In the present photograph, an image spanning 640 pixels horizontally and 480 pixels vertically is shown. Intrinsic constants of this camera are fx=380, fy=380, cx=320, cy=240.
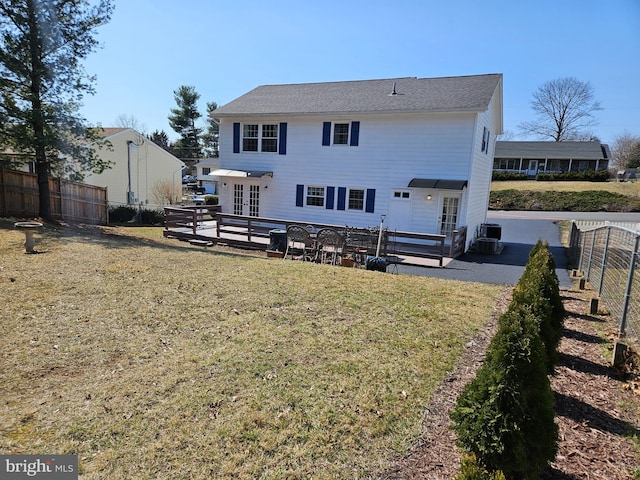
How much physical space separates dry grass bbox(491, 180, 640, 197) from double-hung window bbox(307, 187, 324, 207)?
92.3 feet

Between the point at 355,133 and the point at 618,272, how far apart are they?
1064cm

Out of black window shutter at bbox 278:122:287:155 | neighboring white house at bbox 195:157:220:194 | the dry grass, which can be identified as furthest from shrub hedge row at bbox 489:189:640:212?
neighboring white house at bbox 195:157:220:194

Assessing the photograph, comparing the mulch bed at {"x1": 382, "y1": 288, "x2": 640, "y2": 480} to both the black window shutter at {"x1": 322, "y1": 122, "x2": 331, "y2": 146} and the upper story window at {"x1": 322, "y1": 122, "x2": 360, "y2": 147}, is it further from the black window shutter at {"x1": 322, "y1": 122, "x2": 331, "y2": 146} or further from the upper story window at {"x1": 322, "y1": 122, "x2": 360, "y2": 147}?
the black window shutter at {"x1": 322, "y1": 122, "x2": 331, "y2": 146}

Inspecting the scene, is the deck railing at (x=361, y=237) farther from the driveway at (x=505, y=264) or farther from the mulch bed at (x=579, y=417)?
the mulch bed at (x=579, y=417)

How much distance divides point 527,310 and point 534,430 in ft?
3.76

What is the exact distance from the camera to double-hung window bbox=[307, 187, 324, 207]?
54.6 ft

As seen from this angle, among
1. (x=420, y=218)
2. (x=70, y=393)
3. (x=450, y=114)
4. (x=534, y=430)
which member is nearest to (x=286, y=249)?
(x=420, y=218)

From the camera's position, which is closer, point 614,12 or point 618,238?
point 614,12

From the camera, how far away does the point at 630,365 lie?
445 centimetres

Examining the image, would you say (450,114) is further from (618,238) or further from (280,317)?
(280,317)

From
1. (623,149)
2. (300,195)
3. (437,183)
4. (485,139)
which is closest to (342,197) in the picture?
(300,195)

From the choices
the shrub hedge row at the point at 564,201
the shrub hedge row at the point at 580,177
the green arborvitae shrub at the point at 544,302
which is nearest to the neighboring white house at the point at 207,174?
the shrub hedge row at the point at 564,201

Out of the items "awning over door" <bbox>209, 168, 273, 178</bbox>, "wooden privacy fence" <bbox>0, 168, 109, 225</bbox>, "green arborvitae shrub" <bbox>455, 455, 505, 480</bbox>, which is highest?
"awning over door" <bbox>209, 168, 273, 178</bbox>

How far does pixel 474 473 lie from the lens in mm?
2246
